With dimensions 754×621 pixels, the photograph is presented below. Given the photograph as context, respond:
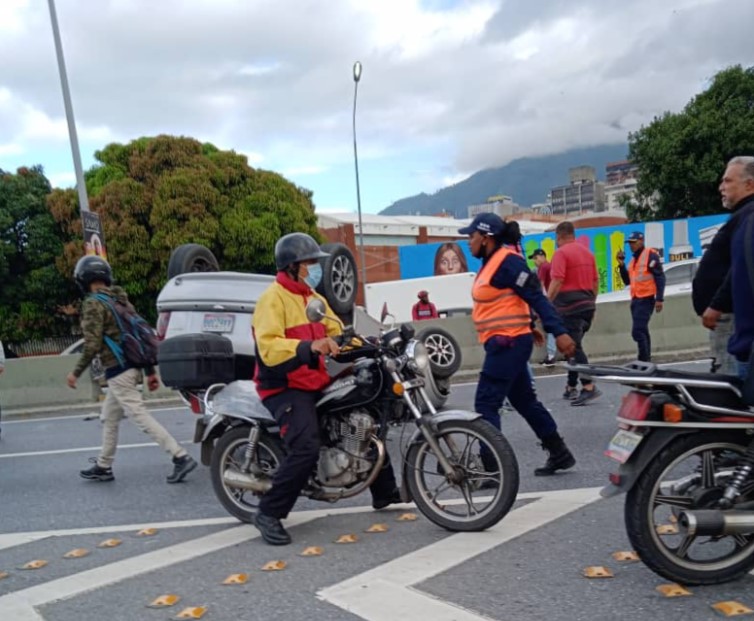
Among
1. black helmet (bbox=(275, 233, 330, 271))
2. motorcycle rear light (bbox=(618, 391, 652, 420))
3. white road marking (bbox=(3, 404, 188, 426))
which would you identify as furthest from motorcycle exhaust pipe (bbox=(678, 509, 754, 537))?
white road marking (bbox=(3, 404, 188, 426))

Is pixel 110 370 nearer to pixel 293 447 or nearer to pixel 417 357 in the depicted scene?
pixel 293 447

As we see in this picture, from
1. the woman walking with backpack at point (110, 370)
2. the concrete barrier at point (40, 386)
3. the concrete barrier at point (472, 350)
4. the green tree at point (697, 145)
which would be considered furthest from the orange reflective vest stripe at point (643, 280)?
the green tree at point (697, 145)

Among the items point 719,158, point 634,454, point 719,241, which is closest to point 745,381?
point 634,454

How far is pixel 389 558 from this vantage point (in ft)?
13.7

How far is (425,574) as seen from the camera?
387 centimetres

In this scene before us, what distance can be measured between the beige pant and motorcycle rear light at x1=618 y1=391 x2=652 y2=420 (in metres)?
4.10

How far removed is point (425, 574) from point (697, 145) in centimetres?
3147

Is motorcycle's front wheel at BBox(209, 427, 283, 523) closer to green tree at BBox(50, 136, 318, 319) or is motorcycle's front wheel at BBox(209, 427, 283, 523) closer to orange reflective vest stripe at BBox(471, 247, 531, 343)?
orange reflective vest stripe at BBox(471, 247, 531, 343)

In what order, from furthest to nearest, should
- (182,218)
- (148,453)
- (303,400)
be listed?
(182,218)
(148,453)
(303,400)

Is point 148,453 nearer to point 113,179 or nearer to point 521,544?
point 521,544

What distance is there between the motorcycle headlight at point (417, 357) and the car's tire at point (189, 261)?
3.87 m

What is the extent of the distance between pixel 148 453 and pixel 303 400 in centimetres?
389

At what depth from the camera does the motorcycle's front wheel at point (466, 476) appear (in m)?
4.34

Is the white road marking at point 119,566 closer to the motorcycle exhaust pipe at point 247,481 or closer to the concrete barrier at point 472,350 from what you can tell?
the motorcycle exhaust pipe at point 247,481
